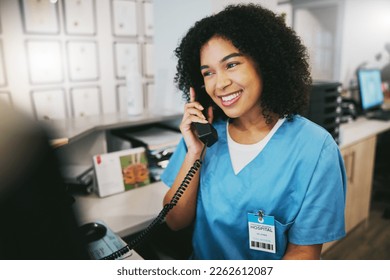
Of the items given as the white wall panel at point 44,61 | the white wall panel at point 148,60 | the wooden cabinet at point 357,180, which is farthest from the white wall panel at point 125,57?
the wooden cabinet at point 357,180

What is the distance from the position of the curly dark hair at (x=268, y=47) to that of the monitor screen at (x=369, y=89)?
1.71 metres

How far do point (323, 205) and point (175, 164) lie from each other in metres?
0.46

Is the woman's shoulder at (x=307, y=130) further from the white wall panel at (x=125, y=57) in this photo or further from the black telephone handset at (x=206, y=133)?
the white wall panel at (x=125, y=57)

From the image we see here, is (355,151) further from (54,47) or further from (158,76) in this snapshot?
(54,47)

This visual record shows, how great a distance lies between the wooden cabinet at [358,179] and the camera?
1.72 meters

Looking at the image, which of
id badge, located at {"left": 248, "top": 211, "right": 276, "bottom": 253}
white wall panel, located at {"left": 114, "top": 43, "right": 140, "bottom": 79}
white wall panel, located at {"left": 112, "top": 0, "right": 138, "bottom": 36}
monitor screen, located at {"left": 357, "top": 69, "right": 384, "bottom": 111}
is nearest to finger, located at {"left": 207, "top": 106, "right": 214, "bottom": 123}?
id badge, located at {"left": 248, "top": 211, "right": 276, "bottom": 253}

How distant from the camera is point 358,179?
183 centimetres

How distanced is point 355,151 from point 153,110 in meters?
1.16

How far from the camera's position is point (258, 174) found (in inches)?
31.8

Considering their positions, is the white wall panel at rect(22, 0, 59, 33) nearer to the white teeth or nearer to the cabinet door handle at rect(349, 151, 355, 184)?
the white teeth

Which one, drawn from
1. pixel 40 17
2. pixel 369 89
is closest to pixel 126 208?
pixel 40 17

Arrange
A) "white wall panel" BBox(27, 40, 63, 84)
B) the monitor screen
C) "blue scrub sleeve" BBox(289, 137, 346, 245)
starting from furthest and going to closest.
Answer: the monitor screen → "white wall panel" BBox(27, 40, 63, 84) → "blue scrub sleeve" BBox(289, 137, 346, 245)

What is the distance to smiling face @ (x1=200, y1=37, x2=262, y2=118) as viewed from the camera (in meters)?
0.78

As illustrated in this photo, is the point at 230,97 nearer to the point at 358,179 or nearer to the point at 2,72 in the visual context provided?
the point at 2,72
